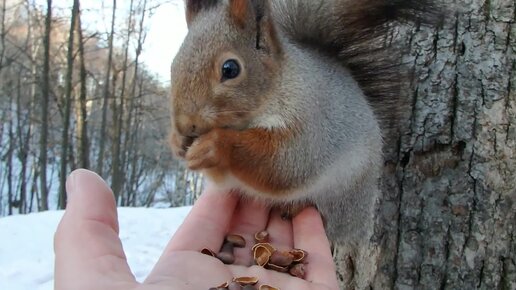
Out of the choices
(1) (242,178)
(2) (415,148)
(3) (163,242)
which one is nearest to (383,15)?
(2) (415,148)

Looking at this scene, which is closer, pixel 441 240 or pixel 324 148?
pixel 324 148

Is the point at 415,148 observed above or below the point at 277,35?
below

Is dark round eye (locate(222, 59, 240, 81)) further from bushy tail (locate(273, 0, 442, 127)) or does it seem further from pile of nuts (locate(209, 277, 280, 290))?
pile of nuts (locate(209, 277, 280, 290))

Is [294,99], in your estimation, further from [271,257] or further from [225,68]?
[271,257]

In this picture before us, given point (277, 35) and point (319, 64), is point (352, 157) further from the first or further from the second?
point (277, 35)

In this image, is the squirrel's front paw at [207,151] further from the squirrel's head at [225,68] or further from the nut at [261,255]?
the nut at [261,255]

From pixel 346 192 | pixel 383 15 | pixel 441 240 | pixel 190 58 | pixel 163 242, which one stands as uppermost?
pixel 383 15

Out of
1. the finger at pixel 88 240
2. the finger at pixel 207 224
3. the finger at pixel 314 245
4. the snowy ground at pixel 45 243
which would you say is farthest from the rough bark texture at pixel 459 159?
the snowy ground at pixel 45 243
